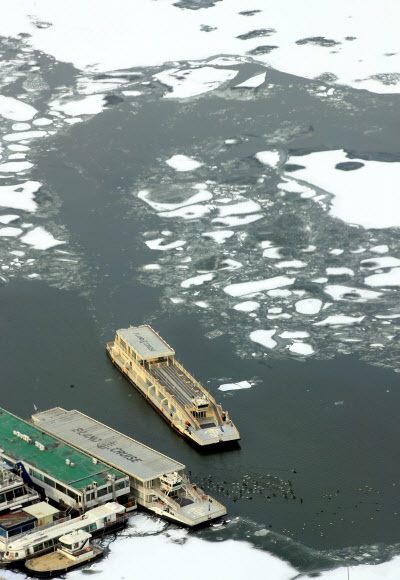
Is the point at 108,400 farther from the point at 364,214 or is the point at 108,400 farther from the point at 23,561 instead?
the point at 364,214

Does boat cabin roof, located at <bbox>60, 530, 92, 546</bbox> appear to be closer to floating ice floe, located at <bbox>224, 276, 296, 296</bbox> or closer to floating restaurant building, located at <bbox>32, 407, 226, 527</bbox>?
floating restaurant building, located at <bbox>32, 407, 226, 527</bbox>

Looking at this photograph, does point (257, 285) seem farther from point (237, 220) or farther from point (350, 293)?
point (237, 220)

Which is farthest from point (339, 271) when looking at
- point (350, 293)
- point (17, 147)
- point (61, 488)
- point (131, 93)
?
point (131, 93)

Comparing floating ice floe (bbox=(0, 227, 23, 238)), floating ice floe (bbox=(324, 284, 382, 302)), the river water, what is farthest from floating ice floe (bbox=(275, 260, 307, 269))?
floating ice floe (bbox=(0, 227, 23, 238))

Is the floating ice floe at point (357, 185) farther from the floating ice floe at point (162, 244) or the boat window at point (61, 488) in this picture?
the boat window at point (61, 488)

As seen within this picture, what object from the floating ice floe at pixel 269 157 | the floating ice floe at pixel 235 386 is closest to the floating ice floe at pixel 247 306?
the floating ice floe at pixel 235 386

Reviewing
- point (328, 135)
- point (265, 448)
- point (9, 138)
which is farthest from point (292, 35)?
point (265, 448)
